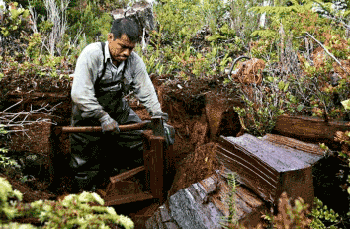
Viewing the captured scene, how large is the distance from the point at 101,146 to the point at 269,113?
2.18 meters

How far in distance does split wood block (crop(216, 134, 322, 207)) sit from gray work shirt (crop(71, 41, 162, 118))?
57.4 inches

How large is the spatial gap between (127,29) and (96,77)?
677 millimetres

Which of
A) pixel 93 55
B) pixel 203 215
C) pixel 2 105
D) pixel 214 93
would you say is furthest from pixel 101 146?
pixel 203 215

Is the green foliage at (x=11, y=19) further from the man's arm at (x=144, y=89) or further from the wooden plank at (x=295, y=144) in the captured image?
A: the wooden plank at (x=295, y=144)

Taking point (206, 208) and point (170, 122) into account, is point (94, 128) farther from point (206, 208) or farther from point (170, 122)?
point (170, 122)

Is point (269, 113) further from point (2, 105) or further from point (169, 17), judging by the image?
point (169, 17)

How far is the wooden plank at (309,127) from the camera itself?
201 cm

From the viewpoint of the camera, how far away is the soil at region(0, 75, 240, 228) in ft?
9.95

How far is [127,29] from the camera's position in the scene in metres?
2.66

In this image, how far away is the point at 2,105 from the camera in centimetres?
350

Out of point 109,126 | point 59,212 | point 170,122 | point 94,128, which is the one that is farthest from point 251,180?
point 170,122

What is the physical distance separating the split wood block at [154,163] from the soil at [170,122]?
0.17 metres

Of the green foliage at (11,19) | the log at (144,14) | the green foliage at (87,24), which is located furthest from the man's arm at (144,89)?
the log at (144,14)

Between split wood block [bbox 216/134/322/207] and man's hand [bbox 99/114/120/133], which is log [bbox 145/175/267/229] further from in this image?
man's hand [bbox 99/114/120/133]
